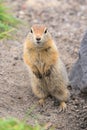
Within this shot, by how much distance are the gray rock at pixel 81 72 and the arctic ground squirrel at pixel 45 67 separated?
0.25m

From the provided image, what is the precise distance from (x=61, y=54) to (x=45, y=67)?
6.11ft

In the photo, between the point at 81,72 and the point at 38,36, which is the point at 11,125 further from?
the point at 81,72

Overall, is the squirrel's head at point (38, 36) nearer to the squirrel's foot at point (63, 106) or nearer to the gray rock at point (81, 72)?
the gray rock at point (81, 72)

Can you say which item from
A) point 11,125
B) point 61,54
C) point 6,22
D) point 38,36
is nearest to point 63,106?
point 38,36

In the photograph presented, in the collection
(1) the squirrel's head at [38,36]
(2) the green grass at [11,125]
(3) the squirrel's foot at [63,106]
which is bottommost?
(3) the squirrel's foot at [63,106]

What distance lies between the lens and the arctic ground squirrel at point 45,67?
6575 mm

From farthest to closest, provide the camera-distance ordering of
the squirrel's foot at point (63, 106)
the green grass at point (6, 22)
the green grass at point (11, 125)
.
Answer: the green grass at point (6, 22) < the squirrel's foot at point (63, 106) < the green grass at point (11, 125)

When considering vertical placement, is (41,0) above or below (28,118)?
above

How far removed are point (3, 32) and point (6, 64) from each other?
58cm

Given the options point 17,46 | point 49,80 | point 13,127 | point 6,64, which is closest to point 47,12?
point 17,46

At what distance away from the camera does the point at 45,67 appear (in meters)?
6.77

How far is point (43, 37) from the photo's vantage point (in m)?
6.43

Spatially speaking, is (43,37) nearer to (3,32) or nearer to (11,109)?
(11,109)

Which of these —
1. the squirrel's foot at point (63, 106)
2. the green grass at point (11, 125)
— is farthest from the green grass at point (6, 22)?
the green grass at point (11, 125)
